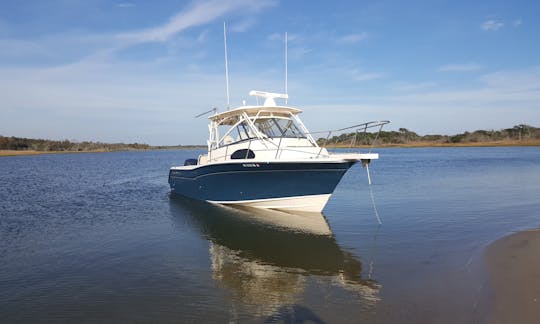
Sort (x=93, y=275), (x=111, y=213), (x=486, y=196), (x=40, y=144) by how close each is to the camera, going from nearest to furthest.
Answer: (x=93, y=275) < (x=111, y=213) < (x=486, y=196) < (x=40, y=144)

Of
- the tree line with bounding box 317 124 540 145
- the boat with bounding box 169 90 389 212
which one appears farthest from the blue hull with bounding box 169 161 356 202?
the tree line with bounding box 317 124 540 145

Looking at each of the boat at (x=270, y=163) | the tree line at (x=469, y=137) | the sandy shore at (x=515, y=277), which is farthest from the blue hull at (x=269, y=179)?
the tree line at (x=469, y=137)

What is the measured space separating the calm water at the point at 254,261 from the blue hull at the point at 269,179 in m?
0.75

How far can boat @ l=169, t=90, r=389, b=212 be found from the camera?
38.3 ft

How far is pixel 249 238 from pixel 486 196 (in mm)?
10949

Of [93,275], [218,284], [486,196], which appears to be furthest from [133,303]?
[486,196]

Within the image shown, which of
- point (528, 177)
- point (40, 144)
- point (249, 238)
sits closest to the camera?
point (249, 238)

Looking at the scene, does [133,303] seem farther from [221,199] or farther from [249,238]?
[221,199]

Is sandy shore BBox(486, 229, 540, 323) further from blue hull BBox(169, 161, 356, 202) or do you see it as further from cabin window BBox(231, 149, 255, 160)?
cabin window BBox(231, 149, 255, 160)

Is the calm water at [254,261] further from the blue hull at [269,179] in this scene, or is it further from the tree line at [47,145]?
the tree line at [47,145]

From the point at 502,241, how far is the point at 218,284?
644 centimetres

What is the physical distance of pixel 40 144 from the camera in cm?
12244

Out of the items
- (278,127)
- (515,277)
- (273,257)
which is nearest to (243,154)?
(278,127)

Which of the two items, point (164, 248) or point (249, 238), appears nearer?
point (164, 248)
